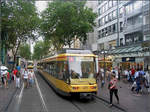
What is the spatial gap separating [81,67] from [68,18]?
18.5 meters

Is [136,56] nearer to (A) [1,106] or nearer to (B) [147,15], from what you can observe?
(B) [147,15]

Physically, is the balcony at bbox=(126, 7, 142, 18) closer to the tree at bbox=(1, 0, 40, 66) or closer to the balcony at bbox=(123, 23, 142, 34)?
the balcony at bbox=(123, 23, 142, 34)

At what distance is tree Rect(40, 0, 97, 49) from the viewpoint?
29.3m

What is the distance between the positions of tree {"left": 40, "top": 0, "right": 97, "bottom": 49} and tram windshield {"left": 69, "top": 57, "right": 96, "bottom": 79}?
56.4 feet

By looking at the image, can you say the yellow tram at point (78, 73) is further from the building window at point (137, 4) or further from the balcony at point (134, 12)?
the balcony at point (134, 12)

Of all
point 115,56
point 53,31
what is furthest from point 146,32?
point 53,31

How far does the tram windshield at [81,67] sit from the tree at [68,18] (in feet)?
56.4

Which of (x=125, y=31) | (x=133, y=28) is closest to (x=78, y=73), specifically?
(x=133, y=28)

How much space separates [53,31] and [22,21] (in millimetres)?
6348

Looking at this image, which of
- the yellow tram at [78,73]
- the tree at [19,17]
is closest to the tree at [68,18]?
the tree at [19,17]

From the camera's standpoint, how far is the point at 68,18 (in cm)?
2991

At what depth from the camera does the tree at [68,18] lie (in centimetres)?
2927

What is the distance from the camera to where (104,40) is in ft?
154

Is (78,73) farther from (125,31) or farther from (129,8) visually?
(125,31)
